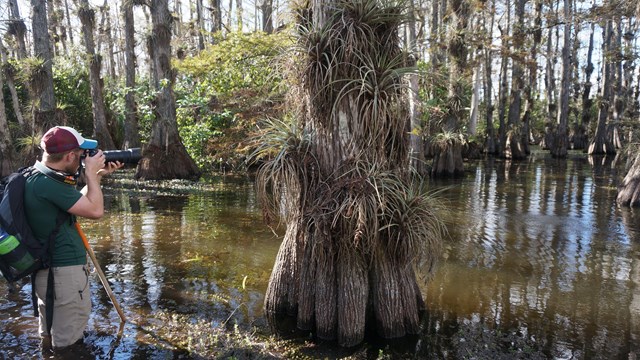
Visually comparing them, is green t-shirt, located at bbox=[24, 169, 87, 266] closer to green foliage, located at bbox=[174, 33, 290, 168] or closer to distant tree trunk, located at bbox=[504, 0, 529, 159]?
green foliage, located at bbox=[174, 33, 290, 168]

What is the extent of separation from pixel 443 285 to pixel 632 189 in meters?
8.41

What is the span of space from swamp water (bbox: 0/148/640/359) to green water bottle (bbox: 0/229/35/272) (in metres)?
1.10

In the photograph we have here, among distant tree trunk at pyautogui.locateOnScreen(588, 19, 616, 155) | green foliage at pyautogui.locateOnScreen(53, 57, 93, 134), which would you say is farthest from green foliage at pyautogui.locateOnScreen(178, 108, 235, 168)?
distant tree trunk at pyautogui.locateOnScreen(588, 19, 616, 155)

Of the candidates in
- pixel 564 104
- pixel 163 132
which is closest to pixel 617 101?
pixel 564 104

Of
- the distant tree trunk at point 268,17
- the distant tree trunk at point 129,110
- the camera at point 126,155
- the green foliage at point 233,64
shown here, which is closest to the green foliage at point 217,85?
the green foliage at point 233,64

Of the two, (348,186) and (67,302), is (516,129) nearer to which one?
(348,186)

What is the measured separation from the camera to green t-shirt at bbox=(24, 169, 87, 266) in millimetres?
2994

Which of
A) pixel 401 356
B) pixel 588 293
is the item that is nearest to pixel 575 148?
pixel 588 293

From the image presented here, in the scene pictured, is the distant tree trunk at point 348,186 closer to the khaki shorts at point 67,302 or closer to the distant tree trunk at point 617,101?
the khaki shorts at point 67,302

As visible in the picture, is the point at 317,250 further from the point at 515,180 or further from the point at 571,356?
the point at 515,180

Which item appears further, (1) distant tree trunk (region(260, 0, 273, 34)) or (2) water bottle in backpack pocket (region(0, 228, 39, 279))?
(1) distant tree trunk (region(260, 0, 273, 34))

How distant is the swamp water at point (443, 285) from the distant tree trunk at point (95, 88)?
31.9 ft

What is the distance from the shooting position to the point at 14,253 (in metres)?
2.92

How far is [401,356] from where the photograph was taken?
382 cm
